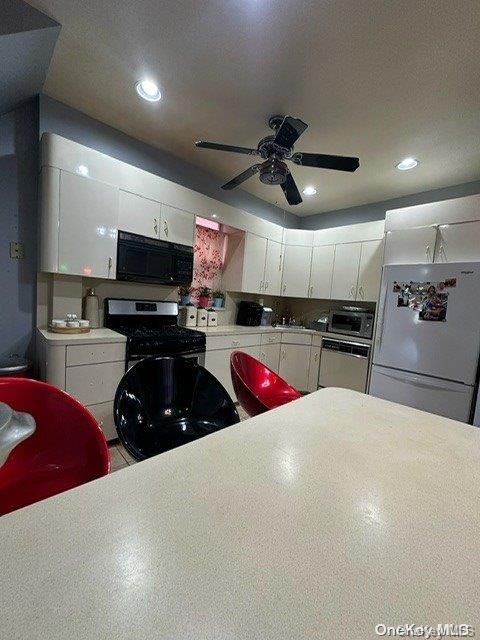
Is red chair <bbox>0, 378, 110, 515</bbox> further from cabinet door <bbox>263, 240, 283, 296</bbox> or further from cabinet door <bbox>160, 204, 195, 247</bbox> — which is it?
cabinet door <bbox>263, 240, 283, 296</bbox>

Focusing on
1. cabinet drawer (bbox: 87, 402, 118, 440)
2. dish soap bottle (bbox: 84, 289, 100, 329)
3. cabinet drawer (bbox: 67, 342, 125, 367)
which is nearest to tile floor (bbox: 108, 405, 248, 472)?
cabinet drawer (bbox: 87, 402, 118, 440)

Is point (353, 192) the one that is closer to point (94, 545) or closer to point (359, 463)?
point (359, 463)

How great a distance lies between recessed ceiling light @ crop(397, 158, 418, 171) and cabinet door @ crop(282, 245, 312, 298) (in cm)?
141

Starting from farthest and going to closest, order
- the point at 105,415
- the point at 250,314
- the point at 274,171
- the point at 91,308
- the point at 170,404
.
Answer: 1. the point at 250,314
2. the point at 91,308
3. the point at 105,415
4. the point at 274,171
5. the point at 170,404

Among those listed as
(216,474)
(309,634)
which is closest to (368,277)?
(216,474)

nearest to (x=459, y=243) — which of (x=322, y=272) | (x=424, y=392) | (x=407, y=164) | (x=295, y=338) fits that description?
(x=407, y=164)

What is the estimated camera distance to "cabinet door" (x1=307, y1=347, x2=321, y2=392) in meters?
3.68

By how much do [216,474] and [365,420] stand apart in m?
0.67

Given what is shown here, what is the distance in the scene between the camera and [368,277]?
11.2 feet

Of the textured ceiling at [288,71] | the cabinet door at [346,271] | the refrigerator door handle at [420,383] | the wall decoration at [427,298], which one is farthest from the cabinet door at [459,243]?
the refrigerator door handle at [420,383]

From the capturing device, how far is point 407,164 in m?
2.70

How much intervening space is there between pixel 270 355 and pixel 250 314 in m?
0.59

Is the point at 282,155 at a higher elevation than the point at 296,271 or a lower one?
higher

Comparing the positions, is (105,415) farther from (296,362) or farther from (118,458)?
(296,362)
